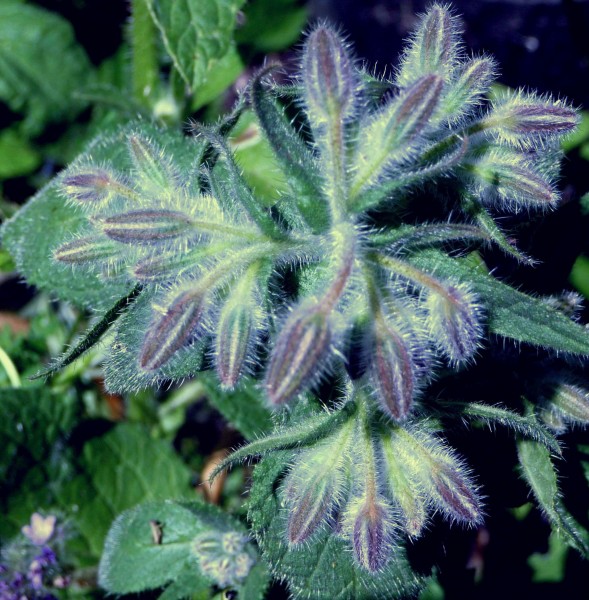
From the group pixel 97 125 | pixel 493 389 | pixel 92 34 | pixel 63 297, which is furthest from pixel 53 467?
pixel 92 34

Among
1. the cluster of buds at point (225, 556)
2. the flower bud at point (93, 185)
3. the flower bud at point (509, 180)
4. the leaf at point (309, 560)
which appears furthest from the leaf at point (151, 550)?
the flower bud at point (509, 180)

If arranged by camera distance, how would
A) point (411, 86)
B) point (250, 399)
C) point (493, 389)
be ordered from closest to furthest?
1. point (411, 86)
2. point (493, 389)
3. point (250, 399)

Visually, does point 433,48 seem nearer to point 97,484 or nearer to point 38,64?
point 97,484

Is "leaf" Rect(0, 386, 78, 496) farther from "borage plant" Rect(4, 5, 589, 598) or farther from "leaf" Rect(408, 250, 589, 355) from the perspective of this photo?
"leaf" Rect(408, 250, 589, 355)

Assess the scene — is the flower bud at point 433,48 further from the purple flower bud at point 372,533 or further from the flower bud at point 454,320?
the purple flower bud at point 372,533

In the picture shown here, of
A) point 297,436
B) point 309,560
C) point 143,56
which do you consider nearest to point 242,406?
point 309,560

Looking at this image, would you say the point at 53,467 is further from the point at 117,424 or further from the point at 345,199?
the point at 345,199
